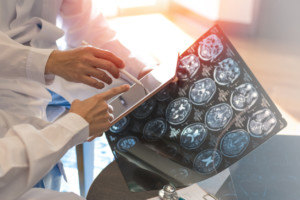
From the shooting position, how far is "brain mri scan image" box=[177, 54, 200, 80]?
1.05m

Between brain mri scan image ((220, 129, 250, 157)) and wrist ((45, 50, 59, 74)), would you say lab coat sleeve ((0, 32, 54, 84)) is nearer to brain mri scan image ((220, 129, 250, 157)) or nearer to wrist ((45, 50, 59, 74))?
wrist ((45, 50, 59, 74))

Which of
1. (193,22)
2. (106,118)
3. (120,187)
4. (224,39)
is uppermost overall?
(224,39)

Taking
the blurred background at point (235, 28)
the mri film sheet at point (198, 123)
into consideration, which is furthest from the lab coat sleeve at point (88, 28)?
the blurred background at point (235, 28)

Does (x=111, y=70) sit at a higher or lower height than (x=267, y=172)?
higher

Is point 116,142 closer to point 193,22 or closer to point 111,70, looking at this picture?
point 111,70

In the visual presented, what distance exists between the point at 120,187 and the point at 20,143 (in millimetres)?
279

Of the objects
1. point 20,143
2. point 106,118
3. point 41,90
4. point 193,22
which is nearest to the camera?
point 20,143

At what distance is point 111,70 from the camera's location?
1026mm

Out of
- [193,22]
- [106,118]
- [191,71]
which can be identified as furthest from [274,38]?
[106,118]

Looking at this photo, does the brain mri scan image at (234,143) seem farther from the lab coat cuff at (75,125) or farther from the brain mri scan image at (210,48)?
the lab coat cuff at (75,125)

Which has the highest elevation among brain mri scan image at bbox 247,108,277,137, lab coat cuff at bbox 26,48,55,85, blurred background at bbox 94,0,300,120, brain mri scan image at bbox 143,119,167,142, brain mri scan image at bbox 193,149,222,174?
lab coat cuff at bbox 26,48,55,85

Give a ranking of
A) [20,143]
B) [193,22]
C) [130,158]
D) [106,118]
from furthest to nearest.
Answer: [193,22] → [130,158] → [106,118] → [20,143]

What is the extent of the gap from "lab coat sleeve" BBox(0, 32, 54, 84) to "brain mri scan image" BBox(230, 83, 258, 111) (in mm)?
467

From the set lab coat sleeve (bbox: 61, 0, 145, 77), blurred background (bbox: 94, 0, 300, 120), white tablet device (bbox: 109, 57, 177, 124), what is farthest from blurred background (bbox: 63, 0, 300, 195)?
white tablet device (bbox: 109, 57, 177, 124)
